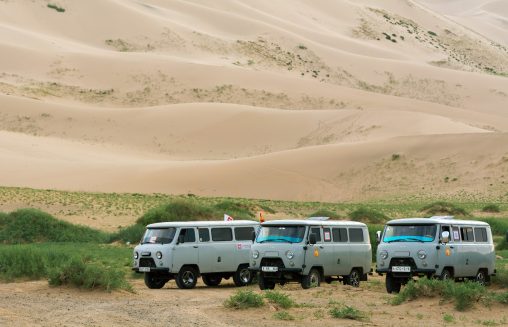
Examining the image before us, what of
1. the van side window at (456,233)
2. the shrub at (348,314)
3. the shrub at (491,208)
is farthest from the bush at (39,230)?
the shrub at (348,314)

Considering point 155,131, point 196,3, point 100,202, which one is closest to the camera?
point 100,202

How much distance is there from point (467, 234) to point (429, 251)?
1.64 meters

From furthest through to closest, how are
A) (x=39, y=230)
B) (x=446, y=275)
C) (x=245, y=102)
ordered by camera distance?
(x=245, y=102) → (x=39, y=230) → (x=446, y=275)

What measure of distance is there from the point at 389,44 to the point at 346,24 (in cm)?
1263

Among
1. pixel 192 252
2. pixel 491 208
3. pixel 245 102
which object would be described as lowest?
pixel 192 252

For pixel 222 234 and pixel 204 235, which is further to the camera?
pixel 222 234

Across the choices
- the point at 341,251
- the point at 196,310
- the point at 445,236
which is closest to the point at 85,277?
the point at 196,310

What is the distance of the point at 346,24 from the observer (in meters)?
164

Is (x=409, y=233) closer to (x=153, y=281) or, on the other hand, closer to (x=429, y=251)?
(x=429, y=251)

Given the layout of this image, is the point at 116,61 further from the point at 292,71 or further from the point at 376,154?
the point at 376,154

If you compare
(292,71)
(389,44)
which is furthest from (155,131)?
(389,44)

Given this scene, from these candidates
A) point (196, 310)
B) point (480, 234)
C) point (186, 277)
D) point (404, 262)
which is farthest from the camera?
point (186, 277)

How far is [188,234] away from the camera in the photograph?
25406 mm

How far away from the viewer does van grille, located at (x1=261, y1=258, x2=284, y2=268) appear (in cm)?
2379
